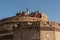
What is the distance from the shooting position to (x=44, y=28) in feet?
111

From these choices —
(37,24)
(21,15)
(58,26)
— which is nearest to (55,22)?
(58,26)

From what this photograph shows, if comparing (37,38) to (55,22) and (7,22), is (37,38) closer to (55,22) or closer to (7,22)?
(55,22)

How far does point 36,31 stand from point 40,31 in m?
0.64

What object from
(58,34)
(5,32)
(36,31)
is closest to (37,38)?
(36,31)

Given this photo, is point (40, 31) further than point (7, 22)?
No

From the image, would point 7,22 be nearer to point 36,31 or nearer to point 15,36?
point 15,36

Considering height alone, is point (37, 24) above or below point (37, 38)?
above

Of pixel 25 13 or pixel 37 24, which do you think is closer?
→ pixel 37 24

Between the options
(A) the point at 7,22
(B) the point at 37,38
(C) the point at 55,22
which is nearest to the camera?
(B) the point at 37,38

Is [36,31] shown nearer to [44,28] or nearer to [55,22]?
[44,28]

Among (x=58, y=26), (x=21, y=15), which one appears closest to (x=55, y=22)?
(x=58, y=26)

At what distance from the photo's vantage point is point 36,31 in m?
33.6

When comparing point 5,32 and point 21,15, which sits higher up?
point 21,15

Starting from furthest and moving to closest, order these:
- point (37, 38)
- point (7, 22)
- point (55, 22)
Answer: point (7, 22)
point (55, 22)
point (37, 38)
